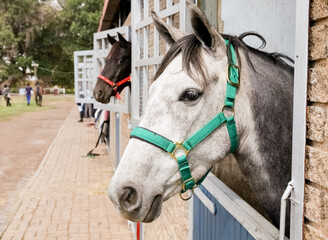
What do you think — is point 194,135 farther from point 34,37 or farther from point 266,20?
point 34,37

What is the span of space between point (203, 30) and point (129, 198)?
2.68ft

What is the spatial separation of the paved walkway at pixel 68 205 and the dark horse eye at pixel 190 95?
387 centimetres

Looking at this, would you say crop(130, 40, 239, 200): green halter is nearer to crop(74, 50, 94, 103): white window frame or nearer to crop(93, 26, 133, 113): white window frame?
crop(93, 26, 133, 113): white window frame

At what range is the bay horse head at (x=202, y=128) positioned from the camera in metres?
1.62

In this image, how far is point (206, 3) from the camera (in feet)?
9.55

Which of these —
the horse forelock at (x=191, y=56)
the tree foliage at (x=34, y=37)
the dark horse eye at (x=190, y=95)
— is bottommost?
the dark horse eye at (x=190, y=95)

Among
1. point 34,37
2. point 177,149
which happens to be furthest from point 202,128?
point 34,37

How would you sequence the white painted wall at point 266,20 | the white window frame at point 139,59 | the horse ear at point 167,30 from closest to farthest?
the horse ear at point 167,30 → the white painted wall at point 266,20 → the white window frame at point 139,59

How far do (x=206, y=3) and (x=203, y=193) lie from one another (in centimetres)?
147

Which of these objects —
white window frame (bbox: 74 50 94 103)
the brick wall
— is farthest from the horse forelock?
white window frame (bbox: 74 50 94 103)

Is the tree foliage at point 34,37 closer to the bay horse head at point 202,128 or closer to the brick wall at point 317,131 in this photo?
the bay horse head at point 202,128

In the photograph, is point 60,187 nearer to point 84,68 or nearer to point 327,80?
point 84,68

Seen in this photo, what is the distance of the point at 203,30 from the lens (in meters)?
1.66

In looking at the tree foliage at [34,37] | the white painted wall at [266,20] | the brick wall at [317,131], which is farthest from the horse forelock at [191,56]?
the tree foliage at [34,37]
